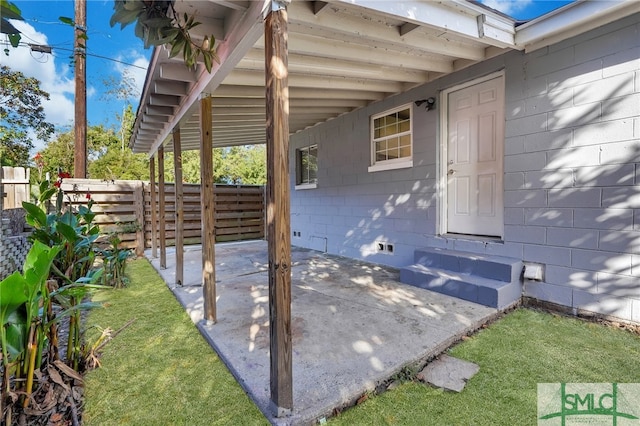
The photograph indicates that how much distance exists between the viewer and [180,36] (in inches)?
58.7

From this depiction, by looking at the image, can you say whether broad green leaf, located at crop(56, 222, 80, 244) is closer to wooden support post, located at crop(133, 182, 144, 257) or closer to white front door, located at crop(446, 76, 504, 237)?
white front door, located at crop(446, 76, 504, 237)

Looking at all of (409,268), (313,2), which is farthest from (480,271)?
(313,2)

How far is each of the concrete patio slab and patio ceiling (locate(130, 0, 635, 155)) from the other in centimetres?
219

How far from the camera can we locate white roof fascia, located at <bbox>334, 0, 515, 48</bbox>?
7.65 ft

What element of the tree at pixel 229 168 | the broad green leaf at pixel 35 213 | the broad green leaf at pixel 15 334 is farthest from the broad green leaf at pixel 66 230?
the tree at pixel 229 168

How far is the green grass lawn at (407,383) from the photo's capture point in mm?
1765

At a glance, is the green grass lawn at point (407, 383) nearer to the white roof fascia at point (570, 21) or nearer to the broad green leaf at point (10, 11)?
the broad green leaf at point (10, 11)

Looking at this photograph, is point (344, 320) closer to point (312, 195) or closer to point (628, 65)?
point (628, 65)

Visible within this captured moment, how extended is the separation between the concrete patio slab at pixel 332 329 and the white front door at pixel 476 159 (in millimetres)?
1193

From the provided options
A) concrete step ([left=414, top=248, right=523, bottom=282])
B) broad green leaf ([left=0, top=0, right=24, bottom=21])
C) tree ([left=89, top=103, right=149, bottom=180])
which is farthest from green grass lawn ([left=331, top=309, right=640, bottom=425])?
tree ([left=89, top=103, right=149, bottom=180])

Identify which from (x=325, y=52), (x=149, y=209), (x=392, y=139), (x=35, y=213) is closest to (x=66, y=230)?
(x=35, y=213)

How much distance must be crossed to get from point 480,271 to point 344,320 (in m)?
1.74

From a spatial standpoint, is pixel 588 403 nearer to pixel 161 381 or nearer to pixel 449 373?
pixel 449 373

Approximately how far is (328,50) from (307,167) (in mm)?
4399
